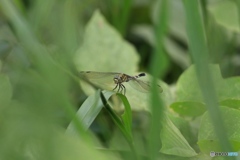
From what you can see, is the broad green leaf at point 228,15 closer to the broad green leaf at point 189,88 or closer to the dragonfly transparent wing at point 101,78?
the broad green leaf at point 189,88

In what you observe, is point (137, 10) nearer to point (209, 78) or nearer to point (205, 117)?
point (205, 117)

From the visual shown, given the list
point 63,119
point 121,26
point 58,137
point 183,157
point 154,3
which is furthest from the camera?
point 154,3

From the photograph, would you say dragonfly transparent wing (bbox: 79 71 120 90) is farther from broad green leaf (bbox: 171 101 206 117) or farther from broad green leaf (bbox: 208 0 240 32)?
broad green leaf (bbox: 208 0 240 32)

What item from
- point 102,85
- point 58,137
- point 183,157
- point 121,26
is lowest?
point 58,137

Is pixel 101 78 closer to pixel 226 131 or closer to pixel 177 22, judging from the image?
pixel 226 131

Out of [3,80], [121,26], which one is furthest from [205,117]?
[121,26]

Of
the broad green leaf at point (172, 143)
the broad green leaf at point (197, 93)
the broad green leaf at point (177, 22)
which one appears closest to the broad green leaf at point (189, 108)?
the broad green leaf at point (197, 93)

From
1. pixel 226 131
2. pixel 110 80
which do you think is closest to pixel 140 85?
pixel 110 80
